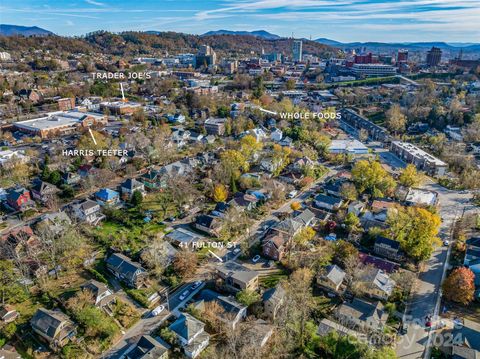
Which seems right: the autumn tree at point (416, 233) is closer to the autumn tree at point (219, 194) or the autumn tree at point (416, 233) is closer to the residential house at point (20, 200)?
the autumn tree at point (219, 194)

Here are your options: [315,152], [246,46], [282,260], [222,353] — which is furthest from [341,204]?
[246,46]

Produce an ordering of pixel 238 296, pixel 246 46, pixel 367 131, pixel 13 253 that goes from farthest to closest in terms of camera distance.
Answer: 1. pixel 246 46
2. pixel 367 131
3. pixel 13 253
4. pixel 238 296

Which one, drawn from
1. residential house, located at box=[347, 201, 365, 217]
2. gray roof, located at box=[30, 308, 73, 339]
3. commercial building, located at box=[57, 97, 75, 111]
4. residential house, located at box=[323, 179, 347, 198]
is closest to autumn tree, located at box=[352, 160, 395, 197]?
residential house, located at box=[323, 179, 347, 198]

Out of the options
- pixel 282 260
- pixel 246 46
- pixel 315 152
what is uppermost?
pixel 246 46

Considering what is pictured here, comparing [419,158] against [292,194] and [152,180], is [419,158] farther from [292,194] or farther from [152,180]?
[152,180]

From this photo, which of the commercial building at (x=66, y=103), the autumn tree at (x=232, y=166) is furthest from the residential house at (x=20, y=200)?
the commercial building at (x=66, y=103)

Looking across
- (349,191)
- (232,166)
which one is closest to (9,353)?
(232,166)

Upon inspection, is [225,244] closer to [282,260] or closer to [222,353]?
[282,260]
